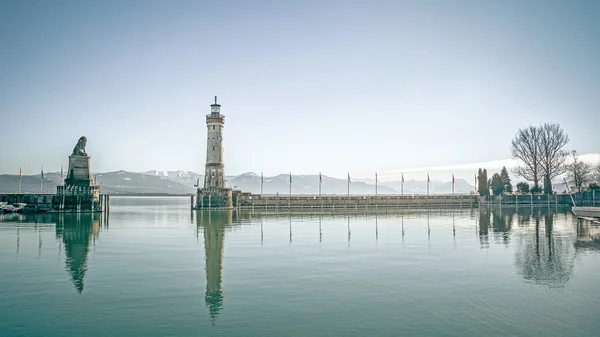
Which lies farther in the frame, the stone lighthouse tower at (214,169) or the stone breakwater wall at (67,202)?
the stone lighthouse tower at (214,169)

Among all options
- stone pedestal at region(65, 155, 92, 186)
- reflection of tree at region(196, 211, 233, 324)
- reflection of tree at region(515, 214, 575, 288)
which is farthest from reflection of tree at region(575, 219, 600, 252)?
stone pedestal at region(65, 155, 92, 186)

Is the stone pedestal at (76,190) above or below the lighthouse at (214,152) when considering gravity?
below

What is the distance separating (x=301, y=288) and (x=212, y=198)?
74983 millimetres

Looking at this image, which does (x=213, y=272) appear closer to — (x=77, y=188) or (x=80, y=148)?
(x=77, y=188)

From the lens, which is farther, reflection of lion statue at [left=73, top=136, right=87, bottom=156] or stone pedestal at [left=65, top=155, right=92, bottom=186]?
reflection of lion statue at [left=73, top=136, right=87, bottom=156]

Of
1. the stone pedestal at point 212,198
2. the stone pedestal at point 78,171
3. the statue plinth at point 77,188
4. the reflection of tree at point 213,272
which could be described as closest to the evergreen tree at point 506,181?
the stone pedestal at point 212,198

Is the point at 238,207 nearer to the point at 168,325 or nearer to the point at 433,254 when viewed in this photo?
the point at 433,254

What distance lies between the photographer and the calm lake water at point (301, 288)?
14.5 metres

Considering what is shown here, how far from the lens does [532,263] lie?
25.8m

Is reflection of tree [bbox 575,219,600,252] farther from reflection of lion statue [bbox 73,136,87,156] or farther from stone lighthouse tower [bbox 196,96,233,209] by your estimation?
reflection of lion statue [bbox 73,136,87,156]

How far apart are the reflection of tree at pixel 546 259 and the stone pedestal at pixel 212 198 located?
212 feet

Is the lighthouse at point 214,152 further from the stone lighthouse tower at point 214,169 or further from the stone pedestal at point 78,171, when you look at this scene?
the stone pedestal at point 78,171

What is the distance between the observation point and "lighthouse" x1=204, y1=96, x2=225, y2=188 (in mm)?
92375

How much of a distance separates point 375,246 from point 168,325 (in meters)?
22.1
